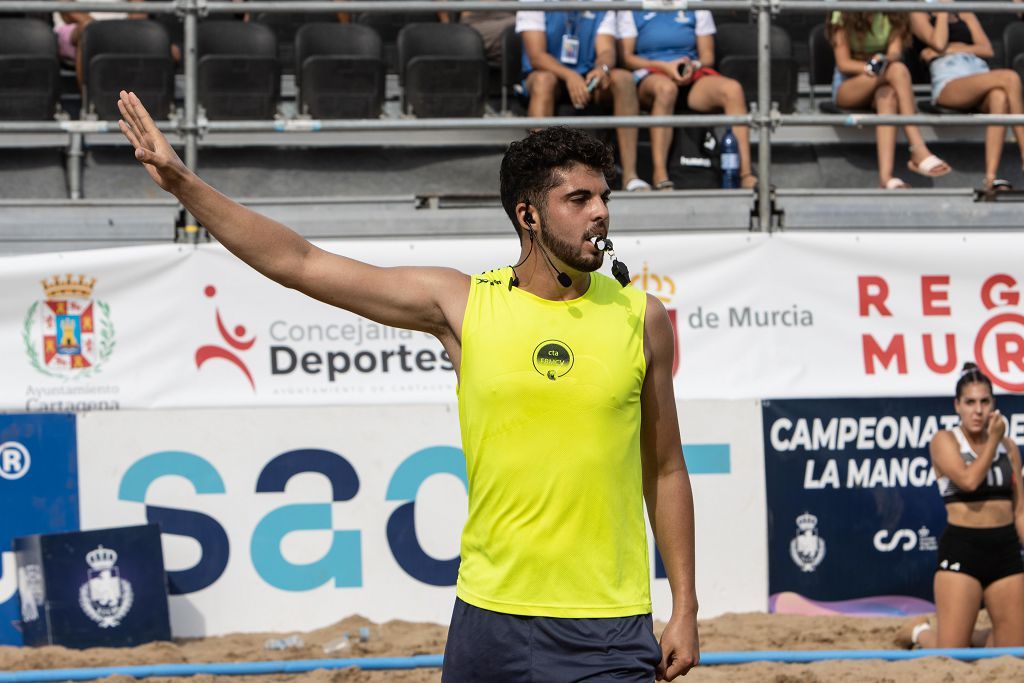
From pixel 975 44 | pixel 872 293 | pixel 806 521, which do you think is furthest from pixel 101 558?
pixel 975 44

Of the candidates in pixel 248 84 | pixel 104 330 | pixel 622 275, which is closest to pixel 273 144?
pixel 248 84

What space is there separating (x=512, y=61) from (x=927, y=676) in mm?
4721

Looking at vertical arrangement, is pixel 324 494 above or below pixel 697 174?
below

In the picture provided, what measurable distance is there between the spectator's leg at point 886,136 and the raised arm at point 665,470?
5099mm

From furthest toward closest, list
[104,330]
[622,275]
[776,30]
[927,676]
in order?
[776,30], [104,330], [927,676], [622,275]

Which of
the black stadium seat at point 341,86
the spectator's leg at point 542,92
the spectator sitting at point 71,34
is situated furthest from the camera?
the spectator sitting at point 71,34

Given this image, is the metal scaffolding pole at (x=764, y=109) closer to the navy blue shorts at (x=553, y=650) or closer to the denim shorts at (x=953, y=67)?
the denim shorts at (x=953, y=67)

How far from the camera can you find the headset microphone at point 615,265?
3025 millimetres

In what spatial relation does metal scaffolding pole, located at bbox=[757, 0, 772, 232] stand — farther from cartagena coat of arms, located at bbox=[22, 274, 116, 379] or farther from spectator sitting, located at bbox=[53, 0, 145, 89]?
spectator sitting, located at bbox=[53, 0, 145, 89]

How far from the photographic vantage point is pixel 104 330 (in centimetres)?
698

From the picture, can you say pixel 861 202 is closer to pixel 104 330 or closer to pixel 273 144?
pixel 273 144

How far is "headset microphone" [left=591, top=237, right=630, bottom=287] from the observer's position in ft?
9.93

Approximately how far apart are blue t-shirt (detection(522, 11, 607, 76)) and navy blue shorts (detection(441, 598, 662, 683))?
5464 mm

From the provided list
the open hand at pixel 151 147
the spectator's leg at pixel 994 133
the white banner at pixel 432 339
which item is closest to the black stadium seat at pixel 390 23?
the white banner at pixel 432 339
